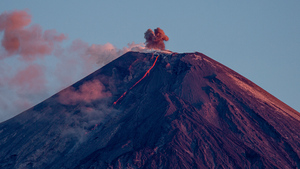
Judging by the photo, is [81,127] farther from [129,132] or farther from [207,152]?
[207,152]

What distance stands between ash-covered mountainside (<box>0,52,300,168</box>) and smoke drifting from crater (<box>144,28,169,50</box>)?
9.28 metres

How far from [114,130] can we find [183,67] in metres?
17.1

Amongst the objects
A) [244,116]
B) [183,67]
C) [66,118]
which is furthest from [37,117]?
[244,116]

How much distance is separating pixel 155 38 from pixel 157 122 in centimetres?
3109

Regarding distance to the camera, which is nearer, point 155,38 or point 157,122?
point 157,122

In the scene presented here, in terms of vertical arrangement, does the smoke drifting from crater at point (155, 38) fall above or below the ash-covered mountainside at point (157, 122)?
above

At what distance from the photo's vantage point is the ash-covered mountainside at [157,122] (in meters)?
79.2

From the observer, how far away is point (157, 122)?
84.2 meters

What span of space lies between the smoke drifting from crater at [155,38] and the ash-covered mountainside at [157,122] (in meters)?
9.28

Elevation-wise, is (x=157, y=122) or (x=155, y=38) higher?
Answer: (x=155, y=38)

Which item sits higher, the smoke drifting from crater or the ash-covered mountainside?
the smoke drifting from crater

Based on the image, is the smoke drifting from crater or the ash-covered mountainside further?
the smoke drifting from crater

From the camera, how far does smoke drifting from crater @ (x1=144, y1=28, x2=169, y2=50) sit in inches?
4439

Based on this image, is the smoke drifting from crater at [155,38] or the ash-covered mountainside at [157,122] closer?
the ash-covered mountainside at [157,122]
